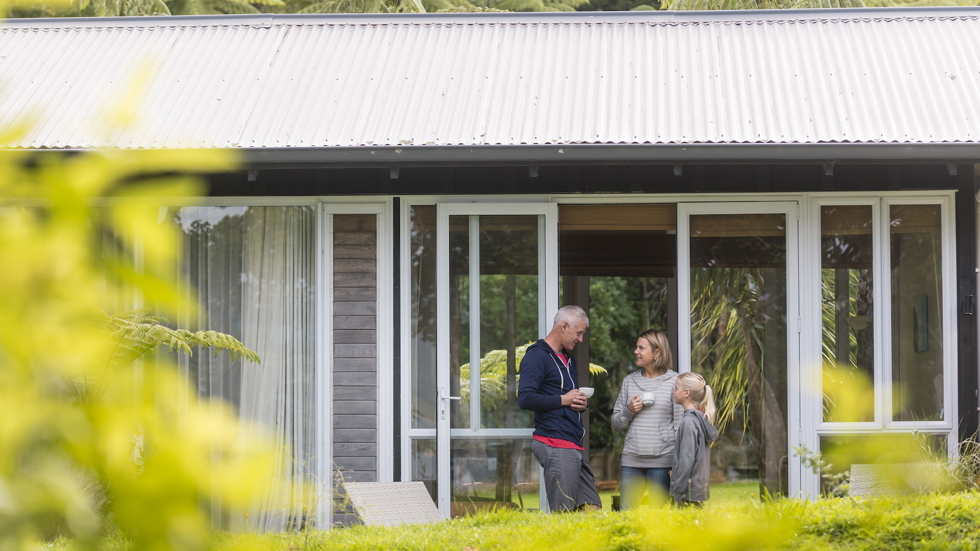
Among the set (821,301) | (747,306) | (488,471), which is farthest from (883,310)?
(488,471)

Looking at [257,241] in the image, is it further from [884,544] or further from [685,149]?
[884,544]

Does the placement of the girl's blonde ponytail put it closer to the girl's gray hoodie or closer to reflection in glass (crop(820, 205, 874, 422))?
the girl's gray hoodie

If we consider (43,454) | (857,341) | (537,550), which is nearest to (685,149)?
(857,341)

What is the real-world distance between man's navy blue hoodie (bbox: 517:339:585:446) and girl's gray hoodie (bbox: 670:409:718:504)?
603 mm

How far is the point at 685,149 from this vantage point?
4.88m

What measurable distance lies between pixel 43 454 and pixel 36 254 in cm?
19

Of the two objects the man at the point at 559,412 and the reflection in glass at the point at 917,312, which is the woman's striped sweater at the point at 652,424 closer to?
the man at the point at 559,412

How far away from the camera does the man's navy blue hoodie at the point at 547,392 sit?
4.96m

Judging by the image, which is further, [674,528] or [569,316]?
[569,316]

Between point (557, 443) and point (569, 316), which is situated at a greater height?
point (569, 316)

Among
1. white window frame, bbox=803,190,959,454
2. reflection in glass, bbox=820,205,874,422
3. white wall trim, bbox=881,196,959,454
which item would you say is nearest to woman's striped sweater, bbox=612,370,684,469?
white window frame, bbox=803,190,959,454

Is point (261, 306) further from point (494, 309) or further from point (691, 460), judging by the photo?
point (691, 460)

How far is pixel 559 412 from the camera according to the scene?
5.02 meters

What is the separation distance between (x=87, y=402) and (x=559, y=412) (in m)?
4.42
